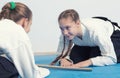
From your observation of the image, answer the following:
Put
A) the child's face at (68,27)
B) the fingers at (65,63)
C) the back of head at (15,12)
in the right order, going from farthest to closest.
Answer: the fingers at (65,63) → the child's face at (68,27) → the back of head at (15,12)

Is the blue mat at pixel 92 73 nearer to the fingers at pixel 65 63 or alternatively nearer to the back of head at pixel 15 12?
the fingers at pixel 65 63

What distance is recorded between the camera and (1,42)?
4.17 ft

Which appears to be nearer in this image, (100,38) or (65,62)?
(100,38)

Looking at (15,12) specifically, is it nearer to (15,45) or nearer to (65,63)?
(15,45)

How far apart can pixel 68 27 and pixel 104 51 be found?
0.32 metres

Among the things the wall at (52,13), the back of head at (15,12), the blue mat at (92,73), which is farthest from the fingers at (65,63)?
the wall at (52,13)

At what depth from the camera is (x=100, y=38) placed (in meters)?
2.03

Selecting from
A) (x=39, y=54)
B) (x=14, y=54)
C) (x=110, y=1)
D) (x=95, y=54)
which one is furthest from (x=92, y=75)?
(x=110, y=1)

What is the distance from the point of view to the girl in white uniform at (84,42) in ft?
6.67

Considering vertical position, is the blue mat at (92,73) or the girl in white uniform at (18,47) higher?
the girl in white uniform at (18,47)

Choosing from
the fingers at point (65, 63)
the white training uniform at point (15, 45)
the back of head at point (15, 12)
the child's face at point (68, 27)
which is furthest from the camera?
the fingers at point (65, 63)

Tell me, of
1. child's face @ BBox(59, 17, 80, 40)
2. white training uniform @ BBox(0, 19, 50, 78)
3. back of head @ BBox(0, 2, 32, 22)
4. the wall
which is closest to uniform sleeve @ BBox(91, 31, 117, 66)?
child's face @ BBox(59, 17, 80, 40)

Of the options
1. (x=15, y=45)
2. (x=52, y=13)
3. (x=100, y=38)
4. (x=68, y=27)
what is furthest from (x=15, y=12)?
(x=52, y=13)

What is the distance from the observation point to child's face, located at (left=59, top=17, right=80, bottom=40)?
199 centimetres
